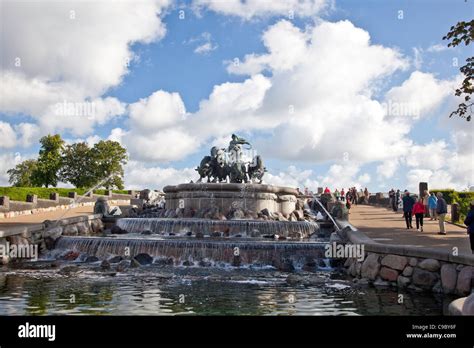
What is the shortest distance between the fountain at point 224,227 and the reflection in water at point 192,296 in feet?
6.20

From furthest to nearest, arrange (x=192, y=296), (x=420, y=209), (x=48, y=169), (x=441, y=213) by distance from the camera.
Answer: (x=48, y=169)
(x=420, y=209)
(x=441, y=213)
(x=192, y=296)

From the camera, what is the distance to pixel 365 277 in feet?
38.4

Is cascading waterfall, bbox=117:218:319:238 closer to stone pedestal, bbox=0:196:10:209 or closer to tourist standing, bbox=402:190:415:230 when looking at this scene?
tourist standing, bbox=402:190:415:230

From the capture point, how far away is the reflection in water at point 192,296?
7910mm

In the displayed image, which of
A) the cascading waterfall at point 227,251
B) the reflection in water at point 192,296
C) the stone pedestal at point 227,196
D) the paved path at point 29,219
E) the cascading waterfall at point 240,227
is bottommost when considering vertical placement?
the reflection in water at point 192,296

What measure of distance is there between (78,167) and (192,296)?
195 feet

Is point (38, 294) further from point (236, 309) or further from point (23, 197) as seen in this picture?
point (23, 197)

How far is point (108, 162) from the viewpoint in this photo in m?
65.4

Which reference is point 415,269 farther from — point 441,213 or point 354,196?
point 354,196

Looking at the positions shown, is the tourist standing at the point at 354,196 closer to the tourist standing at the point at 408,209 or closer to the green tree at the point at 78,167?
the tourist standing at the point at 408,209

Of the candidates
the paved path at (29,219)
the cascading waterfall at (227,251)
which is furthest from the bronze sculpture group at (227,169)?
the cascading waterfall at (227,251)

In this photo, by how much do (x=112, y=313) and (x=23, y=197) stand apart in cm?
3362

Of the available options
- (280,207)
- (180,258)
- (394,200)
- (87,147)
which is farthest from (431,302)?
(87,147)

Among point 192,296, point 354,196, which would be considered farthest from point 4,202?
point 354,196
